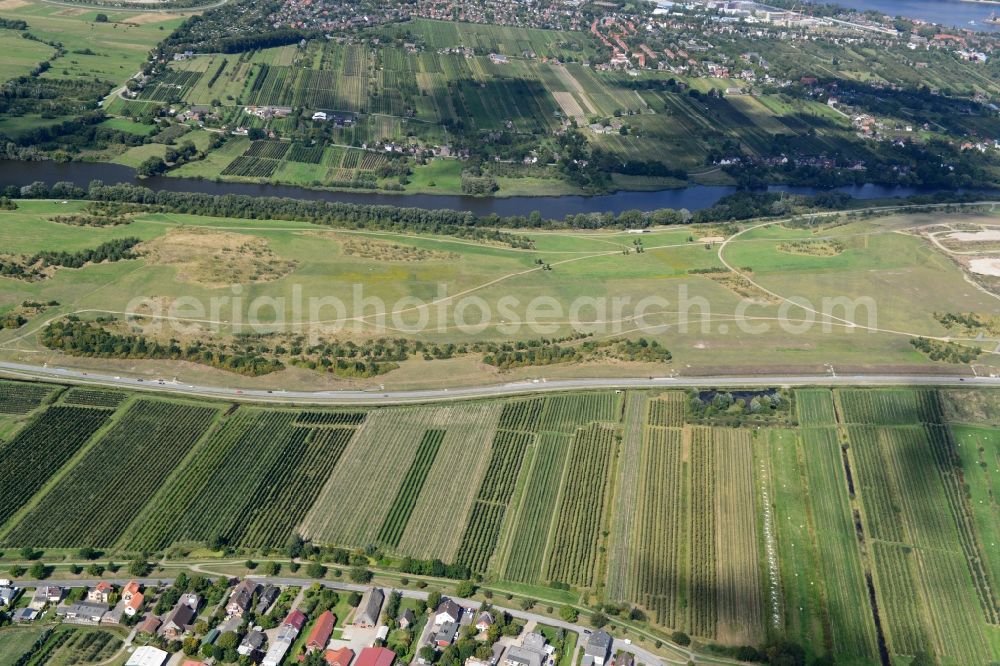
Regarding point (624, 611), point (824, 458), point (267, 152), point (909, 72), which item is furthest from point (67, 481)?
point (909, 72)

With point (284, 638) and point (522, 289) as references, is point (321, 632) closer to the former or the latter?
point (284, 638)

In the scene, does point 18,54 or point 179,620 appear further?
point 18,54

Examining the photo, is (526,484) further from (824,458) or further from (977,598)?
(977,598)

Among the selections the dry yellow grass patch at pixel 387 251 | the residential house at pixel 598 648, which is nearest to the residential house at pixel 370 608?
the residential house at pixel 598 648

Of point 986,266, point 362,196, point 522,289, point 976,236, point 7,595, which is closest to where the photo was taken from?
point 7,595

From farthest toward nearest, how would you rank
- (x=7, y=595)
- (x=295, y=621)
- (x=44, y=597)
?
(x=44, y=597), (x=7, y=595), (x=295, y=621)

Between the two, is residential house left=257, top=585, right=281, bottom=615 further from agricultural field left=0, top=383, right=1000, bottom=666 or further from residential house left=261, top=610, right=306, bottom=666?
agricultural field left=0, top=383, right=1000, bottom=666

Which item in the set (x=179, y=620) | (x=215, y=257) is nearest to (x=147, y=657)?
(x=179, y=620)

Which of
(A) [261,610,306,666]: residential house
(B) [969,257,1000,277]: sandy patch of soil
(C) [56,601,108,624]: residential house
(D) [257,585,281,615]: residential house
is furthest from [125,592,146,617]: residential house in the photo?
(B) [969,257,1000,277]: sandy patch of soil
